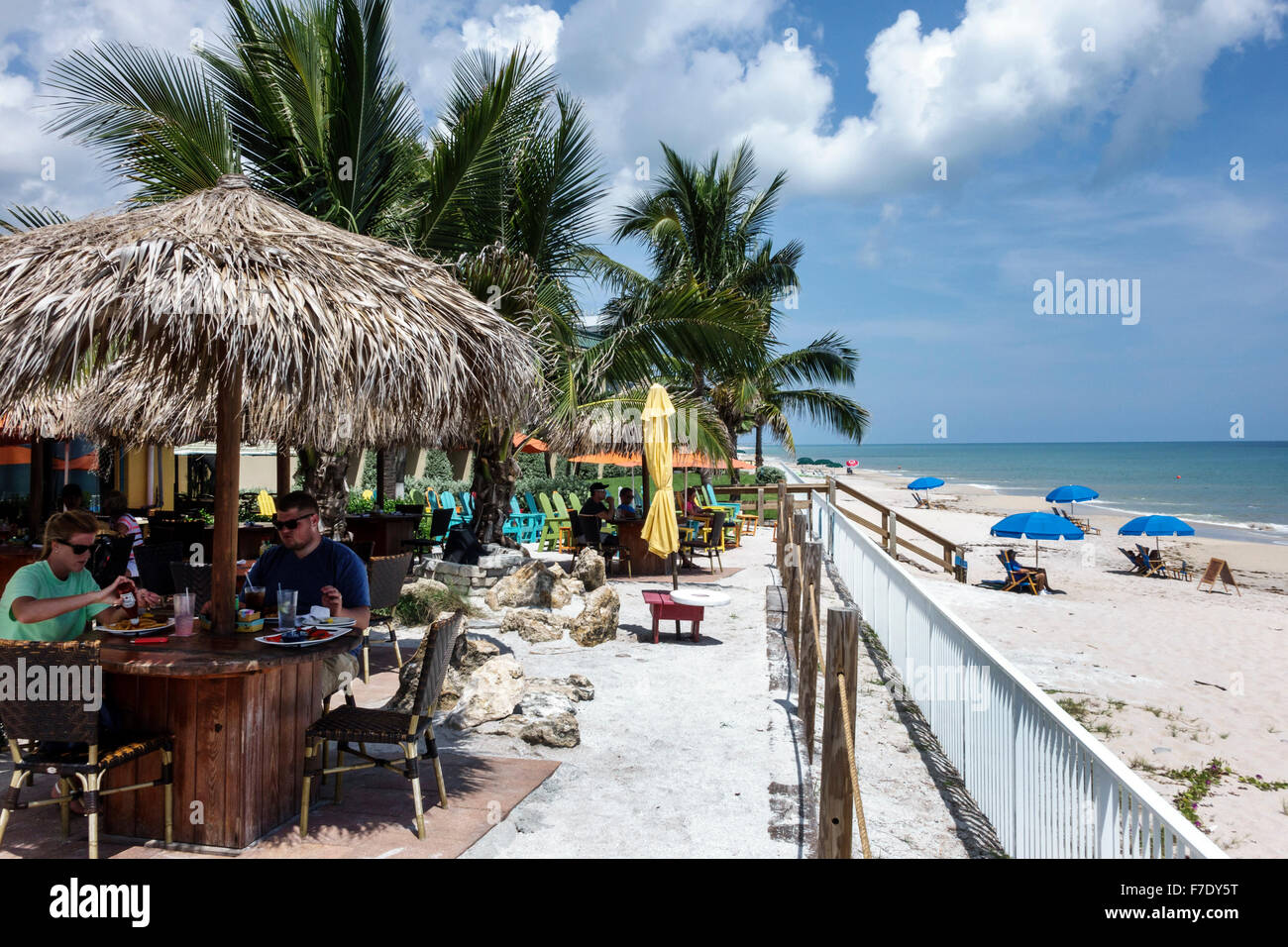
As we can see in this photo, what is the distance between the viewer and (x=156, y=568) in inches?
283

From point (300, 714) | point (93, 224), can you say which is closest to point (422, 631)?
point (300, 714)

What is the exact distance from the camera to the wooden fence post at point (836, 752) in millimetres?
3314

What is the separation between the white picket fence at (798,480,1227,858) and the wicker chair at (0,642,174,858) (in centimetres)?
377

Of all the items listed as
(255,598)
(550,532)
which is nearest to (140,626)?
(255,598)

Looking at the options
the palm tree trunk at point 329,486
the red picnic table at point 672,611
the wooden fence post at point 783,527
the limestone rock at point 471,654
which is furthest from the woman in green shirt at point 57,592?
the wooden fence post at point 783,527

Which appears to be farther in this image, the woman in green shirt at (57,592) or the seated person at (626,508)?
the seated person at (626,508)

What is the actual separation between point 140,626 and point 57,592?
14.9 inches

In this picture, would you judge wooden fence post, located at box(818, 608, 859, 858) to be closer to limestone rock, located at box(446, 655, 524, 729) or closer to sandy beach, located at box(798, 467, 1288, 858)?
limestone rock, located at box(446, 655, 524, 729)

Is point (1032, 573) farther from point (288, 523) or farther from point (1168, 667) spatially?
point (288, 523)

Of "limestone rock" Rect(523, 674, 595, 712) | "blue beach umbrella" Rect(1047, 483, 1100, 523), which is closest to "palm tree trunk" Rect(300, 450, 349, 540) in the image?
"limestone rock" Rect(523, 674, 595, 712)

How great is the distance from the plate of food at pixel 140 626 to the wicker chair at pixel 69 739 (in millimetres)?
473

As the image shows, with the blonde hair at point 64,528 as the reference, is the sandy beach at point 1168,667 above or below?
below

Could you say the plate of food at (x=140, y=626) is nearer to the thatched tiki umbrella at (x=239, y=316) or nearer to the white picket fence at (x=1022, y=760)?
the thatched tiki umbrella at (x=239, y=316)

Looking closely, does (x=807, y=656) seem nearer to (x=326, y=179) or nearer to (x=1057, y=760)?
(x=1057, y=760)
